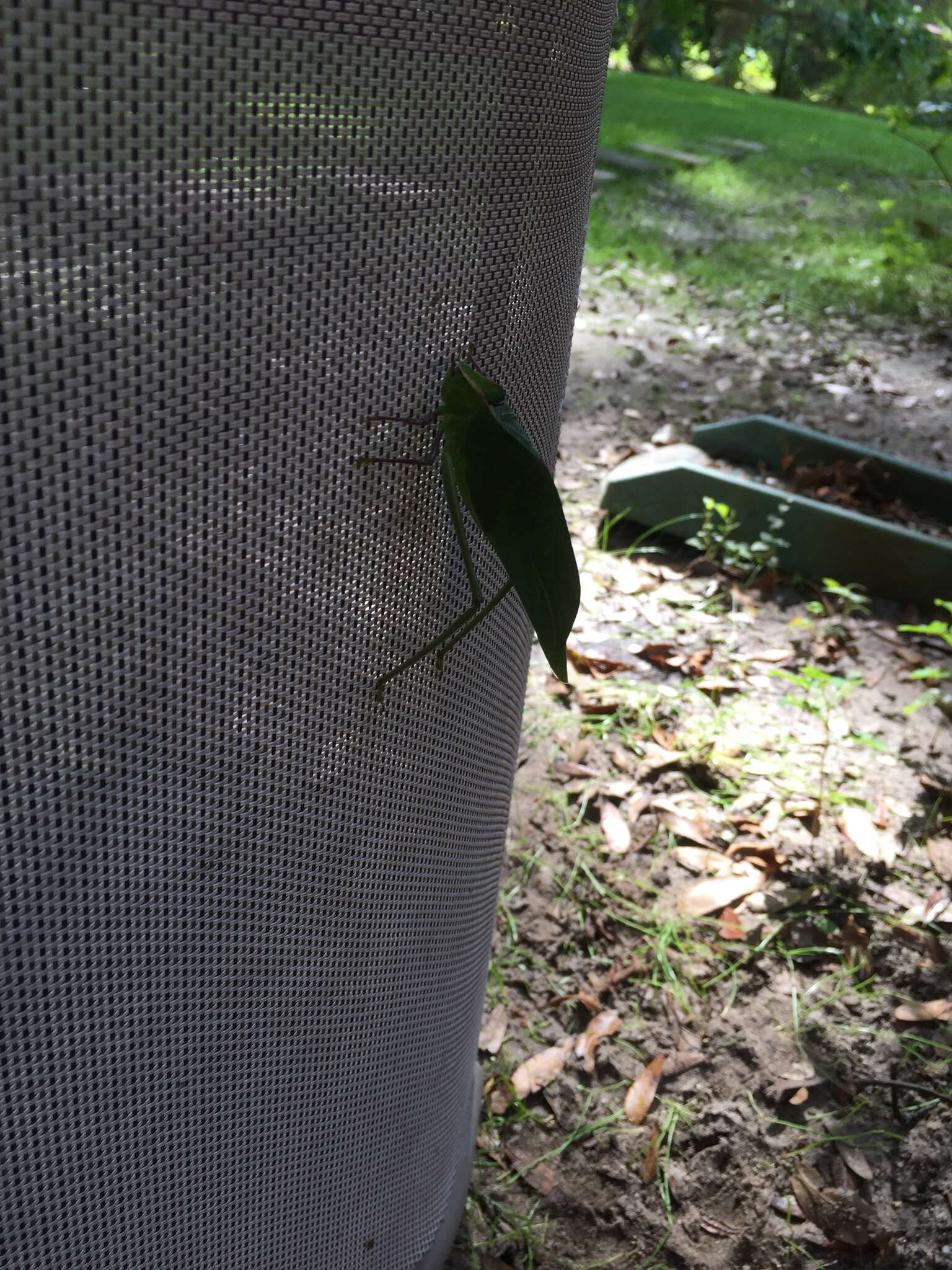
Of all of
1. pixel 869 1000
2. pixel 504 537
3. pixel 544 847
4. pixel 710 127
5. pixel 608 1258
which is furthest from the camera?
pixel 710 127

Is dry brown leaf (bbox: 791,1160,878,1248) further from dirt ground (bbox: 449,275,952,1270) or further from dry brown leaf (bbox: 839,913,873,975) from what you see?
dry brown leaf (bbox: 839,913,873,975)

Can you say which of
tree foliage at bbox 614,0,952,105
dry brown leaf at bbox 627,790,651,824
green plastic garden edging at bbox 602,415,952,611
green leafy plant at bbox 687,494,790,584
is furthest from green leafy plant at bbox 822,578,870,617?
tree foliage at bbox 614,0,952,105

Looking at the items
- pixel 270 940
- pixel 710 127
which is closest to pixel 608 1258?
pixel 270 940

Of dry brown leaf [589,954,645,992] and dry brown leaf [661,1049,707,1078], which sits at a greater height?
dry brown leaf [589,954,645,992]

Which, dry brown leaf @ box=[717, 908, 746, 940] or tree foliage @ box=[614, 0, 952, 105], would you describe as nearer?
dry brown leaf @ box=[717, 908, 746, 940]

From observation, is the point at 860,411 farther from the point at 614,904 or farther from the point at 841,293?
the point at 614,904

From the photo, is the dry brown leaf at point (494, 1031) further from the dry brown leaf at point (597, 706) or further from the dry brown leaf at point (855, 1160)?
the dry brown leaf at point (597, 706)
